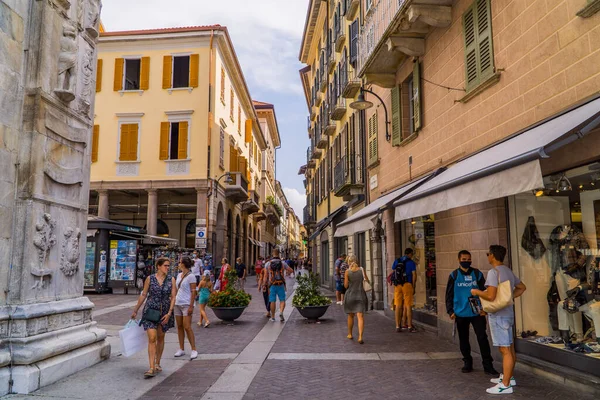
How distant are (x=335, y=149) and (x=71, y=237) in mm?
16804

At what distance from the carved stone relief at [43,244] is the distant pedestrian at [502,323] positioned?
5.50 metres

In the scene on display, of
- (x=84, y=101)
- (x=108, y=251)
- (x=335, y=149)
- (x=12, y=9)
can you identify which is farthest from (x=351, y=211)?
(x=12, y=9)

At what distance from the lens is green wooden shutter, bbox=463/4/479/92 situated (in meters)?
8.43

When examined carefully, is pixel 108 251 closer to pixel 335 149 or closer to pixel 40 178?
pixel 335 149

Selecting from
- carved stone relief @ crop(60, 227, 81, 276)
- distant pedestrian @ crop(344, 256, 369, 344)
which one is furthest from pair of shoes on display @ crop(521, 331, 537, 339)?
carved stone relief @ crop(60, 227, 81, 276)

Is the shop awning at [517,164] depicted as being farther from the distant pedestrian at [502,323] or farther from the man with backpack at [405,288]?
the man with backpack at [405,288]

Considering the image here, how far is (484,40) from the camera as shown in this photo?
811 cm

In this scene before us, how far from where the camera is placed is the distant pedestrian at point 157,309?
6691 millimetres

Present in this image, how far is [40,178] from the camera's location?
638cm

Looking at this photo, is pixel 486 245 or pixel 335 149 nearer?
pixel 486 245

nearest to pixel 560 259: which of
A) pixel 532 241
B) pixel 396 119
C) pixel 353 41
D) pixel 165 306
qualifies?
pixel 532 241

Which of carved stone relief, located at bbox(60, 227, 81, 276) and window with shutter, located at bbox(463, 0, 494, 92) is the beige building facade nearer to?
window with shutter, located at bbox(463, 0, 494, 92)

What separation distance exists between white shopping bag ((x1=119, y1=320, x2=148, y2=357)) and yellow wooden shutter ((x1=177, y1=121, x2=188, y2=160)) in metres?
21.0

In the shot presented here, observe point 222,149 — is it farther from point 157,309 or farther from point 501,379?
point 501,379
